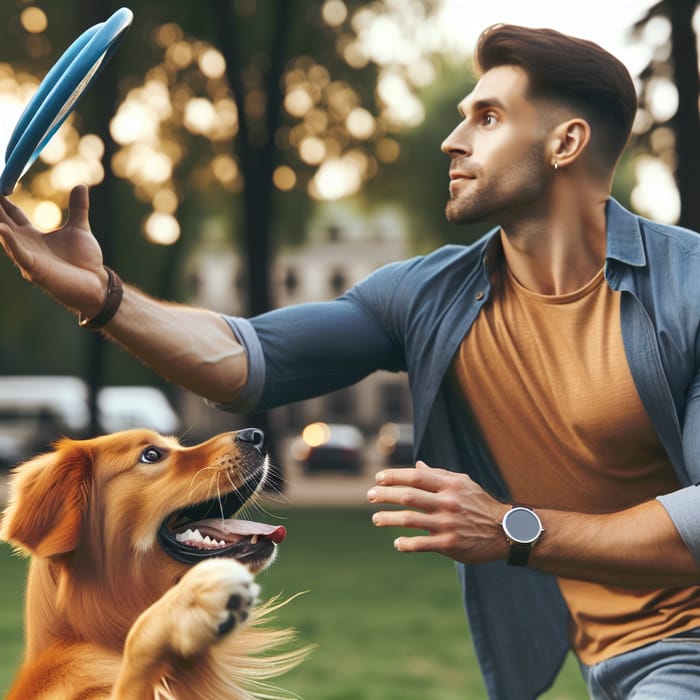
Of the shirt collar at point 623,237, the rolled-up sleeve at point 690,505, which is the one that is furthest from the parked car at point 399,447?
the rolled-up sleeve at point 690,505

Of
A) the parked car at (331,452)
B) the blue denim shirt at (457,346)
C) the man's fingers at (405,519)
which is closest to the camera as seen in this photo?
the man's fingers at (405,519)

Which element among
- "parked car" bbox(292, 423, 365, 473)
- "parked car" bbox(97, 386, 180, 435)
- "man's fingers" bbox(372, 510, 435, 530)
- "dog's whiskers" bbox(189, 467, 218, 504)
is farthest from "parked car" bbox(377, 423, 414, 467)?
"man's fingers" bbox(372, 510, 435, 530)

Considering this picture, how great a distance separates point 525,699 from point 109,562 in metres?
1.57

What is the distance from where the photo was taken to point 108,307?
2982mm

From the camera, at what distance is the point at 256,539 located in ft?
9.67

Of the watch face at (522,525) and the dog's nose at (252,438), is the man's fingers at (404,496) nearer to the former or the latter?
the watch face at (522,525)

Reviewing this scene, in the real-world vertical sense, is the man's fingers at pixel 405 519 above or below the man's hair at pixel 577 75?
below

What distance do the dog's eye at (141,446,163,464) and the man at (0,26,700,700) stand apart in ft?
0.70

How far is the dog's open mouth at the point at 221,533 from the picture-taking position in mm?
2936

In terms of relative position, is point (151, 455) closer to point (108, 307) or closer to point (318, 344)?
point (108, 307)

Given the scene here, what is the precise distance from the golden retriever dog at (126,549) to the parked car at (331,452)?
30905mm

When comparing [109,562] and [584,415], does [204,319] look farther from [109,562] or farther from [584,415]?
[584,415]

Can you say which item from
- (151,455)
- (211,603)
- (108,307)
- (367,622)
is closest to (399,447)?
(367,622)

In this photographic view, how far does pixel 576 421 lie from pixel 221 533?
1.10 meters
